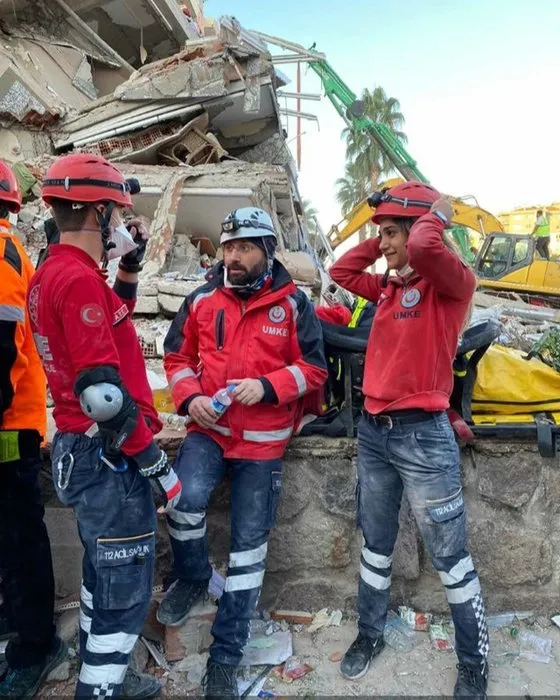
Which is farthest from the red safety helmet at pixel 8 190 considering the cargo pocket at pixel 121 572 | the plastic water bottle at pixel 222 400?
the cargo pocket at pixel 121 572

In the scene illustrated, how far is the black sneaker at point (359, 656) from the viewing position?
2.55 metres

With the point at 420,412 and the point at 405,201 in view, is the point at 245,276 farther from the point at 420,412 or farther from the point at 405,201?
the point at 420,412

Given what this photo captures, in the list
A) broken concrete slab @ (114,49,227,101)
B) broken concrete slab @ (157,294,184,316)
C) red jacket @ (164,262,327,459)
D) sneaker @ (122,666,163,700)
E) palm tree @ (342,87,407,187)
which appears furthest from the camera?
palm tree @ (342,87,407,187)

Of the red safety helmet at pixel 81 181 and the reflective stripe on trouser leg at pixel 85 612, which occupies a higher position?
the red safety helmet at pixel 81 181

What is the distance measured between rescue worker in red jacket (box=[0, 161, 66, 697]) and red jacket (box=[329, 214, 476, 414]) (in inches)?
63.0

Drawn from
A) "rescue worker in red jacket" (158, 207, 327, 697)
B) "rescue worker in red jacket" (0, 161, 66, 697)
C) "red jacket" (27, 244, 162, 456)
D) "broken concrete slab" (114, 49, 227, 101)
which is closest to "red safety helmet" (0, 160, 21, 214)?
"rescue worker in red jacket" (0, 161, 66, 697)

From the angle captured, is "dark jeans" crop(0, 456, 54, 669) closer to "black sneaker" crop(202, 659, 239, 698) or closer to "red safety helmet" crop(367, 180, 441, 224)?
"black sneaker" crop(202, 659, 239, 698)

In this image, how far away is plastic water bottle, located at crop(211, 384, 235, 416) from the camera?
2.53 metres

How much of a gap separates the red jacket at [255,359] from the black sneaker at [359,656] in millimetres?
1034

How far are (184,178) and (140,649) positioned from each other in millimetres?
7174

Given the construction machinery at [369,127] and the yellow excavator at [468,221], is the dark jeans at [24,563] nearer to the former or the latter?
the yellow excavator at [468,221]

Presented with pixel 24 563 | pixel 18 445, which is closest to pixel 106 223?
pixel 18 445

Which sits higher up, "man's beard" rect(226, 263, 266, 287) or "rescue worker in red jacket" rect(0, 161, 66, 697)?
"man's beard" rect(226, 263, 266, 287)

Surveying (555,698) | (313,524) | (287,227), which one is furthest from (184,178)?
(555,698)
